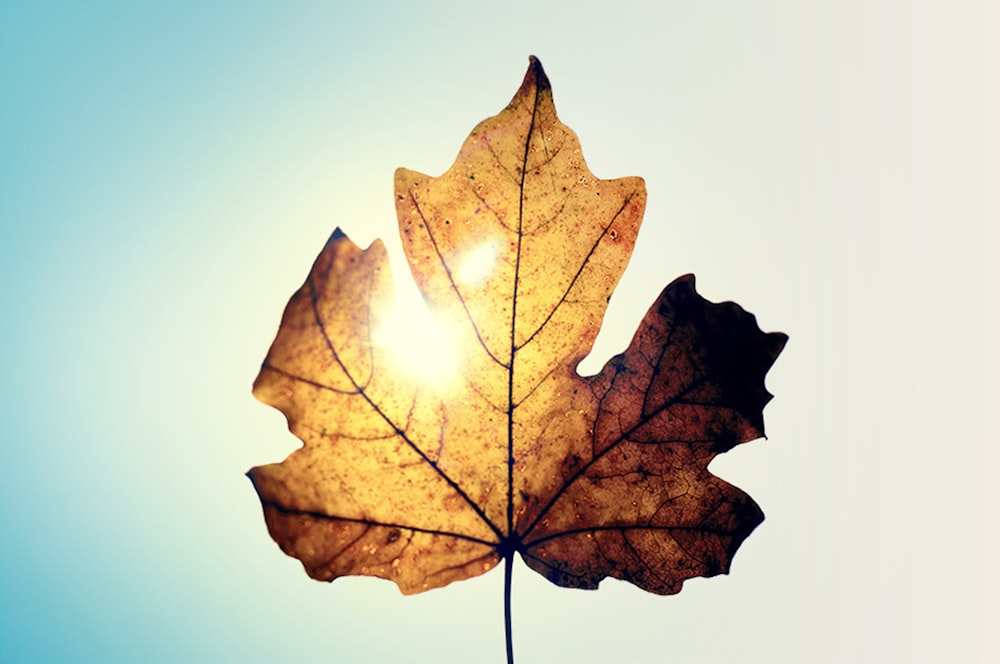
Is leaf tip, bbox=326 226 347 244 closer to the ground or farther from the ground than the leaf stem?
farther from the ground

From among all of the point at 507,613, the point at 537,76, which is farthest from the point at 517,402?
the point at 537,76

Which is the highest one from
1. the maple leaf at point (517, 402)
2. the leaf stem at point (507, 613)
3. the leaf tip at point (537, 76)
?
the leaf tip at point (537, 76)

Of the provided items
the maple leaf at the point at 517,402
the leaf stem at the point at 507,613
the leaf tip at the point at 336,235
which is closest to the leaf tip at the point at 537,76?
the maple leaf at the point at 517,402

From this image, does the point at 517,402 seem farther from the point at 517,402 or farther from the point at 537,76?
the point at 537,76

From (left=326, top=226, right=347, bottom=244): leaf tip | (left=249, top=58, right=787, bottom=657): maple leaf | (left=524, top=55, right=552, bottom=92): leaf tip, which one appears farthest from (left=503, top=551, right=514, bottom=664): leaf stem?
(left=524, top=55, right=552, bottom=92): leaf tip

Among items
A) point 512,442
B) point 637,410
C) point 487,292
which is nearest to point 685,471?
point 637,410

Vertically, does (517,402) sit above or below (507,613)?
→ above

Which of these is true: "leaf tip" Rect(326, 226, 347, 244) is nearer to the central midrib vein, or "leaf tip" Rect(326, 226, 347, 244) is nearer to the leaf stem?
the central midrib vein

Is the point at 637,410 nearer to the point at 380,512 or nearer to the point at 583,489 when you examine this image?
the point at 583,489

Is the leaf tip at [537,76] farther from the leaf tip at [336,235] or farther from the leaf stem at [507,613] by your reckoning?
the leaf stem at [507,613]
